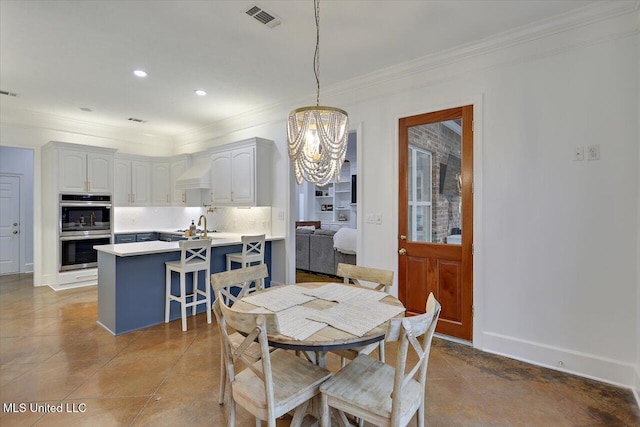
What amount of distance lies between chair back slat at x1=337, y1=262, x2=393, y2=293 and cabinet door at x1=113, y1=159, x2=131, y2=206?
5171mm

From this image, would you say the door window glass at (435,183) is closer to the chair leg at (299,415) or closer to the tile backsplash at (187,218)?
the chair leg at (299,415)

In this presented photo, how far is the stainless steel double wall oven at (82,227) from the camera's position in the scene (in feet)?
16.9

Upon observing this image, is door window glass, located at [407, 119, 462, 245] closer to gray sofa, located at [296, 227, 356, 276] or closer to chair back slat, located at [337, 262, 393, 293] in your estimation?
chair back slat, located at [337, 262, 393, 293]

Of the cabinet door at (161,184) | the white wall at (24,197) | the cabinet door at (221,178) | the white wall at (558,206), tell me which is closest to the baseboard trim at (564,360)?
the white wall at (558,206)

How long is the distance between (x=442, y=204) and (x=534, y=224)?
84 centimetres

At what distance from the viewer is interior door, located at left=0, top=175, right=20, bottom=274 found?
6379 mm

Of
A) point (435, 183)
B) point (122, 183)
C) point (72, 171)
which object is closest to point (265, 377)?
point (435, 183)

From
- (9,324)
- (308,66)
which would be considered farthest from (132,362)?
(308,66)

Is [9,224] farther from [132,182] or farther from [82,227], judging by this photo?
[132,182]

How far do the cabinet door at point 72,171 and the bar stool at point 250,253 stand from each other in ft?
10.3

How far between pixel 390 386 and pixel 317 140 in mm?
1549

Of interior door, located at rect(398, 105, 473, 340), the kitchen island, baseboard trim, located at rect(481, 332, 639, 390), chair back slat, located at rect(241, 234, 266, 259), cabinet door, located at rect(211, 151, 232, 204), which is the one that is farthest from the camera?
cabinet door, located at rect(211, 151, 232, 204)

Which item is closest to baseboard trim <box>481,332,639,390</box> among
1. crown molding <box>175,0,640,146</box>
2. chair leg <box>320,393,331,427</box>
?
chair leg <box>320,393,331,427</box>

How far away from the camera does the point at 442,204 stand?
338 centimetres
